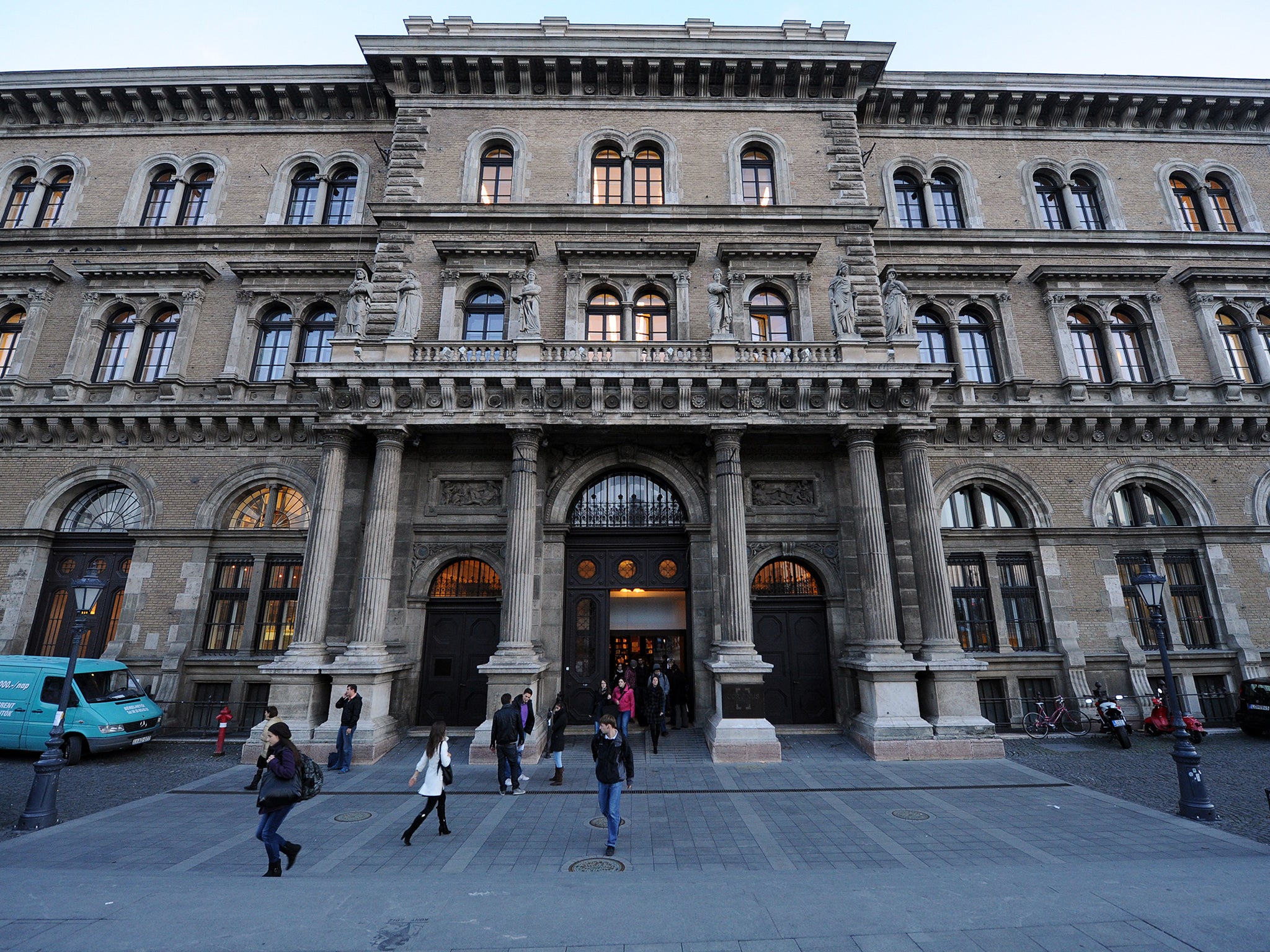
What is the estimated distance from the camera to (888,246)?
63.1ft

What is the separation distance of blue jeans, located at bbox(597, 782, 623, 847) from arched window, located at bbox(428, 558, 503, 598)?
8640 mm

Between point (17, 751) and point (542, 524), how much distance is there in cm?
1321

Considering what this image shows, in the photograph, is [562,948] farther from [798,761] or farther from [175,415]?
[175,415]

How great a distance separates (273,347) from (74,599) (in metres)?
9.00

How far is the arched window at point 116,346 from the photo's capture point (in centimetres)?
1844

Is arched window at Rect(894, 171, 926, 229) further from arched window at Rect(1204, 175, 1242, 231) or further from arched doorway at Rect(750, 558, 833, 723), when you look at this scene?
arched doorway at Rect(750, 558, 833, 723)

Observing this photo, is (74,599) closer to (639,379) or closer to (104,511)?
(104,511)

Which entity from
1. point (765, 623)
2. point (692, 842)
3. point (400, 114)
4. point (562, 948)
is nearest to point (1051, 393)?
point (765, 623)

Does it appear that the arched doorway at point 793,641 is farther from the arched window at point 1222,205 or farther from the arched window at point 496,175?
the arched window at point 1222,205

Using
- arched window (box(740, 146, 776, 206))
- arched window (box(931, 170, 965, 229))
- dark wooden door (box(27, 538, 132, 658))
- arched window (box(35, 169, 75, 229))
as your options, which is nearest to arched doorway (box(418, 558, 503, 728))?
dark wooden door (box(27, 538, 132, 658))

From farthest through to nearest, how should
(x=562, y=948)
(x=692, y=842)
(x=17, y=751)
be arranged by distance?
(x=17, y=751)
(x=692, y=842)
(x=562, y=948)

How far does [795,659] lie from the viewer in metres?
15.3

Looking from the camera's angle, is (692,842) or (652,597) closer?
(692,842)

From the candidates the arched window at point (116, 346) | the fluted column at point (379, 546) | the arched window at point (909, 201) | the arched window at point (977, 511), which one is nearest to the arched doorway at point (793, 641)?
the arched window at point (977, 511)
